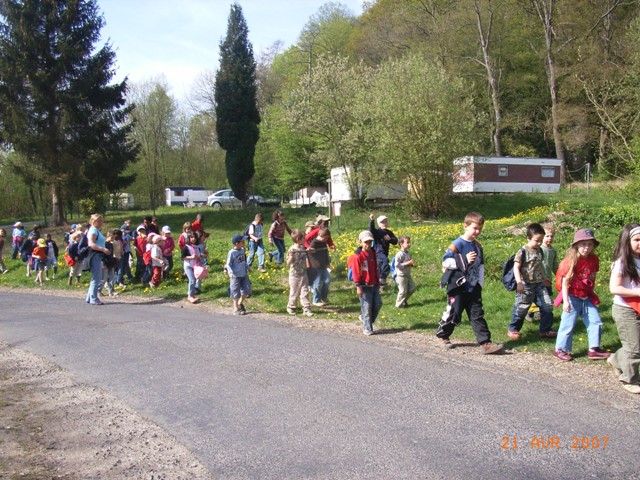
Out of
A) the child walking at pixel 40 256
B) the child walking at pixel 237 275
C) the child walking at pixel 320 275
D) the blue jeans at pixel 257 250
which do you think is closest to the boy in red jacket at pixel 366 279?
the child walking at pixel 320 275

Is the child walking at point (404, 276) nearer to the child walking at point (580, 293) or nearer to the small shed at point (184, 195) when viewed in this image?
the child walking at point (580, 293)

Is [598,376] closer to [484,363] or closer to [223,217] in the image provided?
[484,363]

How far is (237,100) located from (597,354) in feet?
112

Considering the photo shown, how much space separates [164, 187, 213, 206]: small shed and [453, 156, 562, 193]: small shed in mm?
31235

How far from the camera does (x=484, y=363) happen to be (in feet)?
23.6

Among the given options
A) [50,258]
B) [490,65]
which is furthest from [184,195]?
[50,258]

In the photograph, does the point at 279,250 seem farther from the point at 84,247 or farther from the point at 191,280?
the point at 84,247

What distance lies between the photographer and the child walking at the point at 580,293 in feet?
23.0

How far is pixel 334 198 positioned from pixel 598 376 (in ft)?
101

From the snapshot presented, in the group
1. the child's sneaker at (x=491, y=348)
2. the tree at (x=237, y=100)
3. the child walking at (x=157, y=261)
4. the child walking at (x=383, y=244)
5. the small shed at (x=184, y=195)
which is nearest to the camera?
the child's sneaker at (x=491, y=348)

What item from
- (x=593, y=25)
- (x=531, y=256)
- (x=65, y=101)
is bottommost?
(x=531, y=256)

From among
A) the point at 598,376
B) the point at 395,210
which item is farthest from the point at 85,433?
the point at 395,210

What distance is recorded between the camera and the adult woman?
13023 mm

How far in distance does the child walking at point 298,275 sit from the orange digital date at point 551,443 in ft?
22.1
